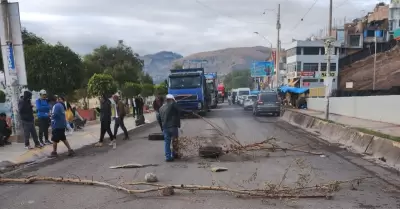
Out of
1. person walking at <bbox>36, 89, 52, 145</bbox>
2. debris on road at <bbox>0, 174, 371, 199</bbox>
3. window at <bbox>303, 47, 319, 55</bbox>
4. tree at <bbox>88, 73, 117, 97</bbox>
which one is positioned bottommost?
debris on road at <bbox>0, 174, 371, 199</bbox>

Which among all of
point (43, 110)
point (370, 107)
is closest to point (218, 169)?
point (43, 110)

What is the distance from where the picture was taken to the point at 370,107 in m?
19.5

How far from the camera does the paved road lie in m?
6.02

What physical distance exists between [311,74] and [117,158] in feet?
237

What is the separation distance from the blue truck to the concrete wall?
30.3 feet

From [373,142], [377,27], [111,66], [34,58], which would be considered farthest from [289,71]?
[373,142]

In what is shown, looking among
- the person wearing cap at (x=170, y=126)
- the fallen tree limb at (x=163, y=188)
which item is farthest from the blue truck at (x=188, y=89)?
the fallen tree limb at (x=163, y=188)

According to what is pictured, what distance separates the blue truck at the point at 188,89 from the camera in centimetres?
2645

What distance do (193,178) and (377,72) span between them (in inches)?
2531

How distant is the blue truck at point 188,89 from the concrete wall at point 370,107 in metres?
9.24

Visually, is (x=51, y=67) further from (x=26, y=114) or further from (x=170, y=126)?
(x=170, y=126)

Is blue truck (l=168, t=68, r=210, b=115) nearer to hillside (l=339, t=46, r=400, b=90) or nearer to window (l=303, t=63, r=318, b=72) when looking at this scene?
hillside (l=339, t=46, r=400, b=90)

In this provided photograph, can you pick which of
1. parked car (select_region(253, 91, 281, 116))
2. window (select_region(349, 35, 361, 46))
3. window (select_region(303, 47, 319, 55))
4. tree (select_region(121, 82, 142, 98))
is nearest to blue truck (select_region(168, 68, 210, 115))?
parked car (select_region(253, 91, 281, 116))

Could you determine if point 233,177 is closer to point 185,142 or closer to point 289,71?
point 185,142
